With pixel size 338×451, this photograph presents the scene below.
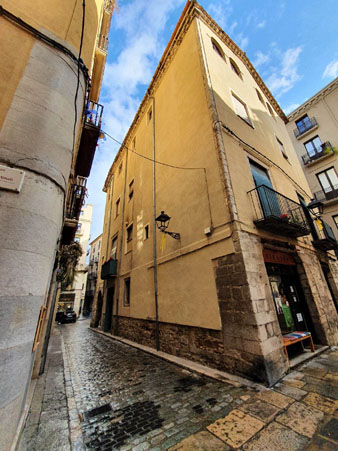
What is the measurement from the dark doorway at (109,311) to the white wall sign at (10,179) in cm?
1145

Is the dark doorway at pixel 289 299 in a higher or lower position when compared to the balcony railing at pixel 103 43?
lower

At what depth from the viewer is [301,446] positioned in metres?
2.13

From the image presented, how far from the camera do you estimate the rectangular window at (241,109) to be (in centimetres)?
782

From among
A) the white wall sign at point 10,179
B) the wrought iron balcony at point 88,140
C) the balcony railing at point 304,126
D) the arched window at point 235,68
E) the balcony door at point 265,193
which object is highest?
the balcony railing at point 304,126

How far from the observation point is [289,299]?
6281 millimetres

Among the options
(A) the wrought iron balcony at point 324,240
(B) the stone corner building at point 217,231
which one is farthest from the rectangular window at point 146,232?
(A) the wrought iron balcony at point 324,240

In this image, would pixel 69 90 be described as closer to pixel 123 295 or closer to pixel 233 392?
pixel 233 392

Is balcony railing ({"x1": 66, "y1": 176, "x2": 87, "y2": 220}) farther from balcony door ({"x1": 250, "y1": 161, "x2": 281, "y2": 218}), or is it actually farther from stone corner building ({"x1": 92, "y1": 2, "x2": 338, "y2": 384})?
balcony door ({"x1": 250, "y1": 161, "x2": 281, "y2": 218})

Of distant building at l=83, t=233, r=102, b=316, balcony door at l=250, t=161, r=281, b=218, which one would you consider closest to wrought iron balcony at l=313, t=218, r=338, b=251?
balcony door at l=250, t=161, r=281, b=218

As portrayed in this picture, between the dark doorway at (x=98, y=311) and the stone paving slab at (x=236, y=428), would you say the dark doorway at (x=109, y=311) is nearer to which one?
the dark doorway at (x=98, y=311)

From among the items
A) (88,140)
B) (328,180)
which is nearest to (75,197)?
(88,140)

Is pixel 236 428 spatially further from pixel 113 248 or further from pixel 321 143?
pixel 321 143

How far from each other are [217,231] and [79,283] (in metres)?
29.8

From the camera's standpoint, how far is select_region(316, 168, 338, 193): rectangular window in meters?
13.5
